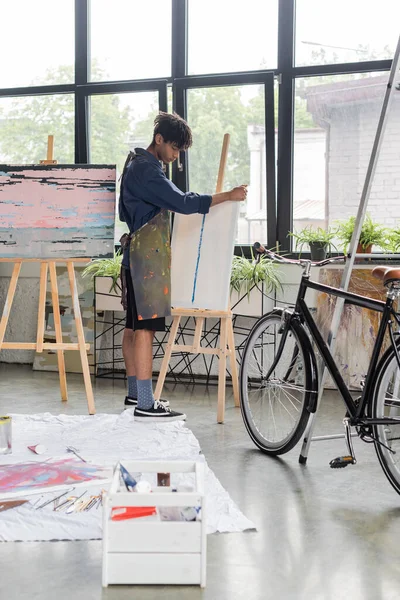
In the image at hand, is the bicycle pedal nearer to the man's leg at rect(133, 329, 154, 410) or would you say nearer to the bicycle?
the bicycle

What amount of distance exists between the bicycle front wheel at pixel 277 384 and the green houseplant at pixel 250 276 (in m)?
1.21

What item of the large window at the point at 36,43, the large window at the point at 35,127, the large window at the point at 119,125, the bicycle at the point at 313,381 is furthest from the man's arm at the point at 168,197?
the large window at the point at 36,43

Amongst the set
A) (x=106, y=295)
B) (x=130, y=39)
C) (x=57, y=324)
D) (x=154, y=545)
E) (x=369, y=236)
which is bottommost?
(x=154, y=545)

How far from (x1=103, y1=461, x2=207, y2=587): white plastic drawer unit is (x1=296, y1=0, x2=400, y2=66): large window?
3.73 meters

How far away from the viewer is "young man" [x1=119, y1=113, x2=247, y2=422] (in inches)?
139

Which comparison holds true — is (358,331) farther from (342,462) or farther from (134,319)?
(342,462)

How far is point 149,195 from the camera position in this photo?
354 cm

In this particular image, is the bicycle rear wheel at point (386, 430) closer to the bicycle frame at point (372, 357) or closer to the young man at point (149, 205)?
the bicycle frame at point (372, 357)

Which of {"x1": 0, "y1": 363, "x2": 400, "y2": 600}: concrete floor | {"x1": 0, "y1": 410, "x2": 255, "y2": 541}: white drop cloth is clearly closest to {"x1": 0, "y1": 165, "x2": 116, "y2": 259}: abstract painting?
{"x1": 0, "y1": 410, "x2": 255, "y2": 541}: white drop cloth

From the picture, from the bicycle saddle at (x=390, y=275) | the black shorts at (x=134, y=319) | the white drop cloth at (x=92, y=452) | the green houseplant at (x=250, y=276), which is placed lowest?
the white drop cloth at (x=92, y=452)

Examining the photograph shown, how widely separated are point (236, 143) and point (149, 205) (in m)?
1.70

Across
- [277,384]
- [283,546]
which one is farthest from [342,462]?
[283,546]

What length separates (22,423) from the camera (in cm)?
356

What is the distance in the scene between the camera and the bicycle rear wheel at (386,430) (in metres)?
2.51
